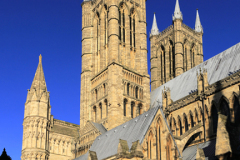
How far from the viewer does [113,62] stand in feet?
159

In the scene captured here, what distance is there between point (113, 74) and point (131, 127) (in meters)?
14.2

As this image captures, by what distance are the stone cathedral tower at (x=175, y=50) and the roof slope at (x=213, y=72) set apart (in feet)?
34.3

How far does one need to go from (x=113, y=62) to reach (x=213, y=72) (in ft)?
43.0

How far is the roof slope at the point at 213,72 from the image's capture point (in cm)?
3966

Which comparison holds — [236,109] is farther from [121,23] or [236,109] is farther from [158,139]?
[121,23]

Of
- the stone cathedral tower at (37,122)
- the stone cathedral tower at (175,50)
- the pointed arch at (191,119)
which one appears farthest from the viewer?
the stone cathedral tower at (175,50)

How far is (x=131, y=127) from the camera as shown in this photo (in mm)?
35031

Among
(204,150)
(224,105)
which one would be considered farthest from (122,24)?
(204,150)

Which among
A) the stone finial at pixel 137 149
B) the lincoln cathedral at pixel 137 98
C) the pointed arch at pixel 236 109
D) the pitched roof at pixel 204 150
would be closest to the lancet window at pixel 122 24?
the lincoln cathedral at pixel 137 98

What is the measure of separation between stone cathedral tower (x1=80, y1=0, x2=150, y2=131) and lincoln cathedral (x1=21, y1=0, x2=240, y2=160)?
0.13 meters

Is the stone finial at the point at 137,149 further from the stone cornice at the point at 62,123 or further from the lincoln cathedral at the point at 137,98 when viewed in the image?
the stone cornice at the point at 62,123

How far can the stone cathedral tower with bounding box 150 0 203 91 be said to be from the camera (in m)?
59.0

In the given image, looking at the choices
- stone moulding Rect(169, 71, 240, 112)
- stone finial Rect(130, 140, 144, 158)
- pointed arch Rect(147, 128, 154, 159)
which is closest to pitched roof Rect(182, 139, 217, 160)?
pointed arch Rect(147, 128, 154, 159)

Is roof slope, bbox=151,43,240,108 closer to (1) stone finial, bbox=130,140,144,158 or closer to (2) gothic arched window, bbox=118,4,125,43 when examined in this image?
(2) gothic arched window, bbox=118,4,125,43
